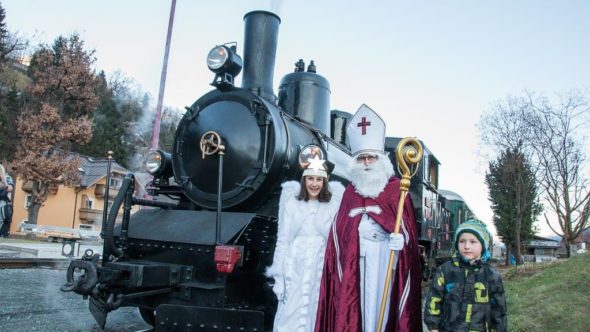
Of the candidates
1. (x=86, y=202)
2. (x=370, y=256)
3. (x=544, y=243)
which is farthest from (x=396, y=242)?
(x=544, y=243)

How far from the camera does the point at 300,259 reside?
3.54 meters

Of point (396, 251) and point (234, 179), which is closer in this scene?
point (396, 251)

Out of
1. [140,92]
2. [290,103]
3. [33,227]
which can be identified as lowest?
[33,227]

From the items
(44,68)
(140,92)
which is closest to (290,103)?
(44,68)

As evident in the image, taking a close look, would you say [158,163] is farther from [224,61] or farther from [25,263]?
[25,263]

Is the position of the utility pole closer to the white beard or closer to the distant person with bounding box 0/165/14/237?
the distant person with bounding box 0/165/14/237

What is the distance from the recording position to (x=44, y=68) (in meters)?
22.6

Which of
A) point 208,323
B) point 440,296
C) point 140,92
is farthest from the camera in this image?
point 140,92

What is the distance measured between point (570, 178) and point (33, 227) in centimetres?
2113

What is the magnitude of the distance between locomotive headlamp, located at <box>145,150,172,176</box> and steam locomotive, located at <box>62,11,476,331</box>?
0.04ft

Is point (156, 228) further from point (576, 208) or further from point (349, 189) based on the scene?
point (576, 208)

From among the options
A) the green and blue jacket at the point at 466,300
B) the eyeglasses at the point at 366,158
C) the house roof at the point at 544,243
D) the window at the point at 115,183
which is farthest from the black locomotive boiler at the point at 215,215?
the house roof at the point at 544,243

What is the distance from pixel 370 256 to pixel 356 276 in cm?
18

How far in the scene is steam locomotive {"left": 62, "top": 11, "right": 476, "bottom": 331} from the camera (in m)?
3.56
